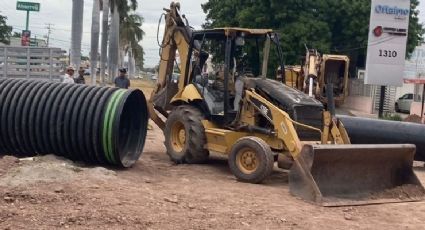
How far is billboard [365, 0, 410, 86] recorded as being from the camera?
102ft

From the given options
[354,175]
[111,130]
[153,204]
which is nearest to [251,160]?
[354,175]

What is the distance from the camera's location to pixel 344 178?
9.95 meters

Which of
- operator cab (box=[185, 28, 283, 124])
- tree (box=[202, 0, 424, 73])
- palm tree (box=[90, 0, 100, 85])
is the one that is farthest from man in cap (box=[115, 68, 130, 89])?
tree (box=[202, 0, 424, 73])

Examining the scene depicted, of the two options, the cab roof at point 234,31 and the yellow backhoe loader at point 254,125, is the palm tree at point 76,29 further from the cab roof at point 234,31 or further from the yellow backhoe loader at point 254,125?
the cab roof at point 234,31

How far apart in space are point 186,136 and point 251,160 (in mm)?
1836

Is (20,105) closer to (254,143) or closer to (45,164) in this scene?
(45,164)

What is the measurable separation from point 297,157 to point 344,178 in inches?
33.8

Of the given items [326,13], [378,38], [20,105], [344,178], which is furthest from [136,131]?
[326,13]

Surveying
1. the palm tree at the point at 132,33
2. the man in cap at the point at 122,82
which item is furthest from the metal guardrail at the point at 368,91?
the palm tree at the point at 132,33

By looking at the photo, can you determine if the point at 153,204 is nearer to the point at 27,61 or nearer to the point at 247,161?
the point at 247,161

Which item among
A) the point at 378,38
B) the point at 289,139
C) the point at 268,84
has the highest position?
the point at 378,38

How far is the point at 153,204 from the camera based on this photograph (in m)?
7.90

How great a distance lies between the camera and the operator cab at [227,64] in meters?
11.8

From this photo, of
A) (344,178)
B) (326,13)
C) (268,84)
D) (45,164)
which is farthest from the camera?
(326,13)
